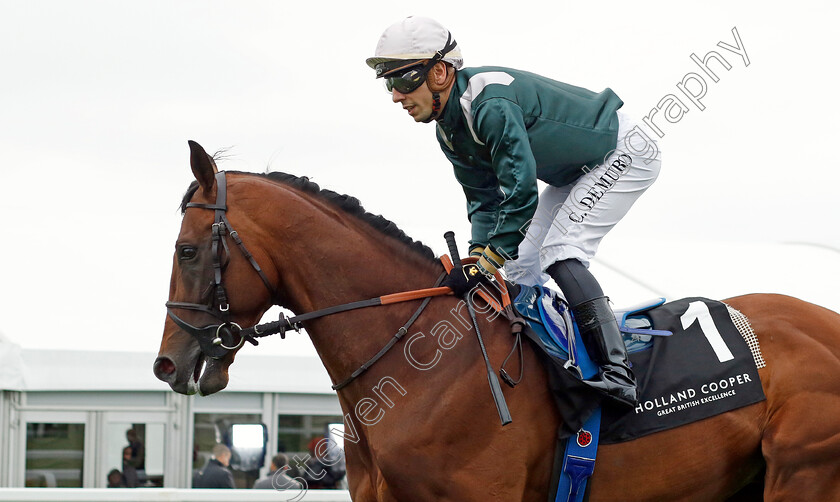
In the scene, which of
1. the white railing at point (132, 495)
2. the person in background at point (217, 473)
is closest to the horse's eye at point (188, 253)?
the white railing at point (132, 495)

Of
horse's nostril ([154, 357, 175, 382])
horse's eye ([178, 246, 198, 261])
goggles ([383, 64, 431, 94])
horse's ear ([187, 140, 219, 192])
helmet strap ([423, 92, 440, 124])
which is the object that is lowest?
horse's nostril ([154, 357, 175, 382])

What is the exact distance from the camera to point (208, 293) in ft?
12.2

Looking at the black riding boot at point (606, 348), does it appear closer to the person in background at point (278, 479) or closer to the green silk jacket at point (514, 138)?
the green silk jacket at point (514, 138)

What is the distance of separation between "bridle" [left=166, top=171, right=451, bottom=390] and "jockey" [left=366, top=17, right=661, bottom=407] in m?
0.52

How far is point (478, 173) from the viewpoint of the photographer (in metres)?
4.39

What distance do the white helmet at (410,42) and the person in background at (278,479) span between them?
4.48 m

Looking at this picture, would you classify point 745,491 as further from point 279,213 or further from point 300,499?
point 300,499

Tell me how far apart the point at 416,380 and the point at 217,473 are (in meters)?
5.90

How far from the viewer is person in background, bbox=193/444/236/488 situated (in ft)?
29.7

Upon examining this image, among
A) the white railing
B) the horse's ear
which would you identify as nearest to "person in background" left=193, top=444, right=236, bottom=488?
the white railing

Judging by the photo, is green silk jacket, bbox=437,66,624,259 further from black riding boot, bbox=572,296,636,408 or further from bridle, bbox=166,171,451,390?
bridle, bbox=166,171,451,390

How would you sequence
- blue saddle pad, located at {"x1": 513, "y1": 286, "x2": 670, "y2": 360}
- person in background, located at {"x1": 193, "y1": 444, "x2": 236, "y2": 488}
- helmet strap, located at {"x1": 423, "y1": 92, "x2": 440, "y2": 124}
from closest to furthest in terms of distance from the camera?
blue saddle pad, located at {"x1": 513, "y1": 286, "x2": 670, "y2": 360}, helmet strap, located at {"x1": 423, "y1": 92, "x2": 440, "y2": 124}, person in background, located at {"x1": 193, "y1": 444, "x2": 236, "y2": 488}

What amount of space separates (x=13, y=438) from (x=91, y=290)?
1.84 meters

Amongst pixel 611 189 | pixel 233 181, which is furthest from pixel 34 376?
pixel 611 189
